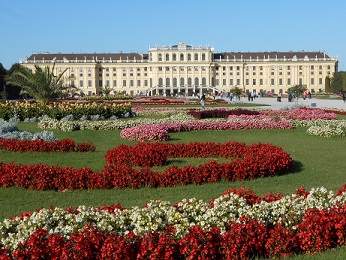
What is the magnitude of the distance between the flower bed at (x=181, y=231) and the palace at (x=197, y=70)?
73.7 meters

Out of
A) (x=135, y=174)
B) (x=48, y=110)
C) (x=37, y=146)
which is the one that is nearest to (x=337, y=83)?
(x=48, y=110)

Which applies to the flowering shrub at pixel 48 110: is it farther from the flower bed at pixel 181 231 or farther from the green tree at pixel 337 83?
the green tree at pixel 337 83

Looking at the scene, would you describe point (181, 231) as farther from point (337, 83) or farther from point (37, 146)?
point (337, 83)

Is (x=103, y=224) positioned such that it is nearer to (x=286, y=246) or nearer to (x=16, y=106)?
(x=286, y=246)

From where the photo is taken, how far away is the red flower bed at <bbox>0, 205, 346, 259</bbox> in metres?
3.69

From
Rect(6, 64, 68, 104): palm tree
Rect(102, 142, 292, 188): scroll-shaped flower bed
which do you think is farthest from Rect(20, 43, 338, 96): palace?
Rect(102, 142, 292, 188): scroll-shaped flower bed

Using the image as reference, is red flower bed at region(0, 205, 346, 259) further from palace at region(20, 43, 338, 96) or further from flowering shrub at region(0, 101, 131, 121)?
palace at region(20, 43, 338, 96)

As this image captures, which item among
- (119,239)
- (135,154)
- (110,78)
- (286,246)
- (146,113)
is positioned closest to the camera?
(119,239)

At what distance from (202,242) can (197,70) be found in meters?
75.5

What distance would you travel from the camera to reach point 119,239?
149 inches

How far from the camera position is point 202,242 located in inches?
153

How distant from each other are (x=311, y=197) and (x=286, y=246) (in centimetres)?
97

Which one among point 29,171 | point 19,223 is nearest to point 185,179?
point 29,171

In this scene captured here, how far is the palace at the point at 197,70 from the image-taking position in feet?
257
